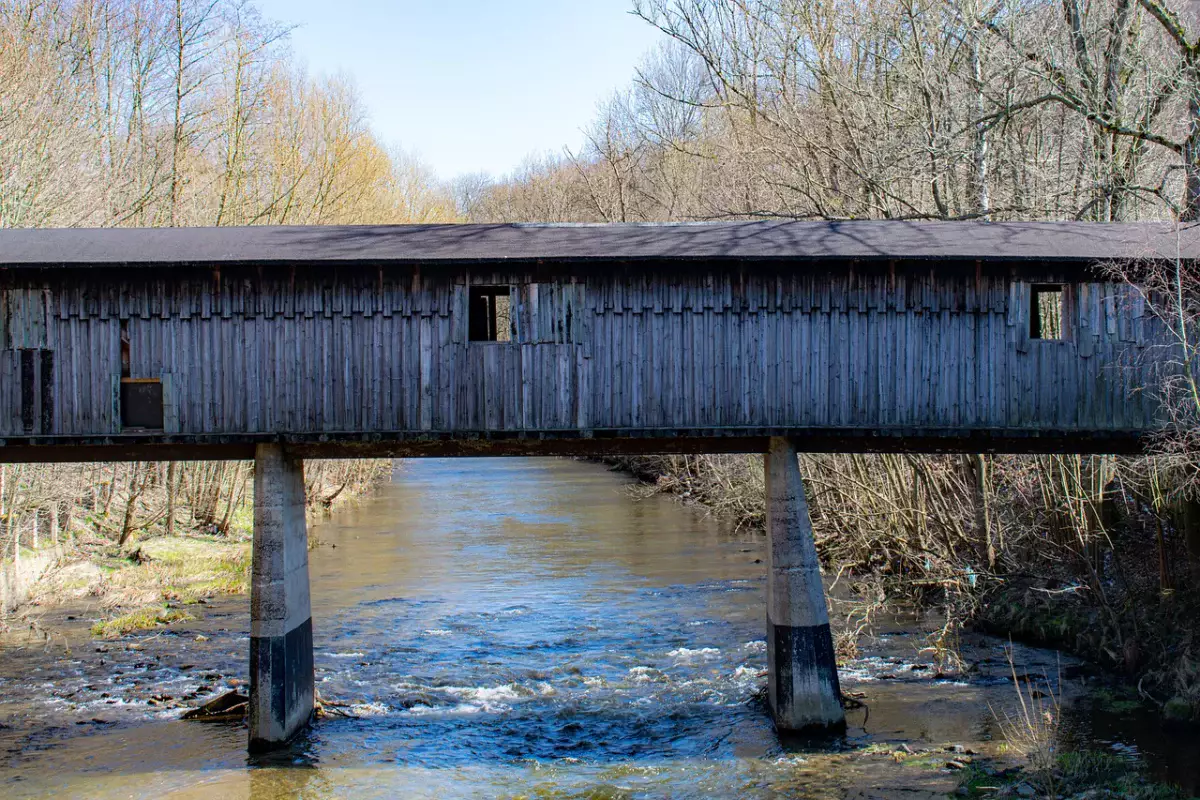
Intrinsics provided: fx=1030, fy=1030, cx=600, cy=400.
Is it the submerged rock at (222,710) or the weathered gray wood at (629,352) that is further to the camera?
the submerged rock at (222,710)

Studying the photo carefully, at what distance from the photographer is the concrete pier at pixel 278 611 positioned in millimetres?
11305

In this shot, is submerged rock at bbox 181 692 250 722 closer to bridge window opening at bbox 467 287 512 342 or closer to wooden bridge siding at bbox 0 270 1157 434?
wooden bridge siding at bbox 0 270 1157 434

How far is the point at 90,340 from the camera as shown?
11.5 m

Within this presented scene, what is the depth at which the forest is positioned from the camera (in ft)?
46.0

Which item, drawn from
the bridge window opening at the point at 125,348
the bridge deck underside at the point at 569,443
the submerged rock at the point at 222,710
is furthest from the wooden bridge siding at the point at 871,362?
the submerged rock at the point at 222,710

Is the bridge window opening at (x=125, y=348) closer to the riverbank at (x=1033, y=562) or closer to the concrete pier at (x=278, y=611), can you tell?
the concrete pier at (x=278, y=611)

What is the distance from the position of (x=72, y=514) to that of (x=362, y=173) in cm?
1401

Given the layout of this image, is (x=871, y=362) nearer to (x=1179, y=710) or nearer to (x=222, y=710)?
(x=1179, y=710)

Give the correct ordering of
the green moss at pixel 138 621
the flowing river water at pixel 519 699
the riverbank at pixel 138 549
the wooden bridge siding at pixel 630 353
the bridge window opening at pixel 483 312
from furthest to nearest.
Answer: the riverbank at pixel 138 549
the green moss at pixel 138 621
the bridge window opening at pixel 483 312
the wooden bridge siding at pixel 630 353
the flowing river water at pixel 519 699

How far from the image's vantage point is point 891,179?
→ 1742 cm

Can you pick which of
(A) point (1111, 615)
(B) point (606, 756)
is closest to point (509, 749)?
(B) point (606, 756)

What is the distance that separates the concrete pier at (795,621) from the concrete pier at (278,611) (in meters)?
5.41

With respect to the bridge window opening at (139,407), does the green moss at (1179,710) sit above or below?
below

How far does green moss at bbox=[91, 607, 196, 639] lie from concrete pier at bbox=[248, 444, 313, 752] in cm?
595
